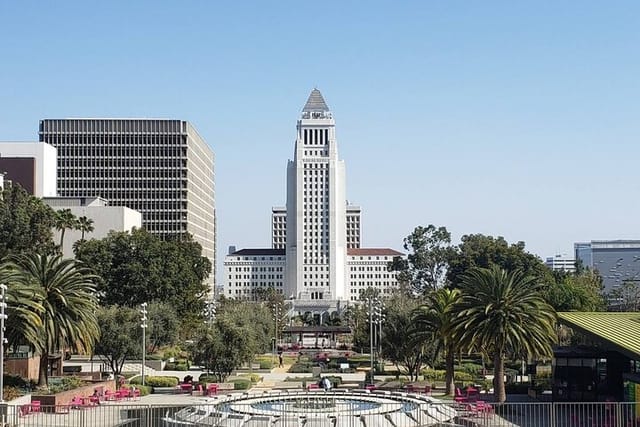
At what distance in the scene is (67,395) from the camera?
163 ft

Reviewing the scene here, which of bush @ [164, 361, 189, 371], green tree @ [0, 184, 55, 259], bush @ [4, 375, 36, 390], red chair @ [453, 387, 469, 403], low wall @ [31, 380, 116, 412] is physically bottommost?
bush @ [164, 361, 189, 371]

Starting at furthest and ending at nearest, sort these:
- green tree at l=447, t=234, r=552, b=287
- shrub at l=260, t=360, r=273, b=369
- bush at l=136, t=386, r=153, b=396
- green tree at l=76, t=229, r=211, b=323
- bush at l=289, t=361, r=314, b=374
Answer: green tree at l=447, t=234, r=552, b=287, green tree at l=76, t=229, r=211, b=323, shrub at l=260, t=360, r=273, b=369, bush at l=289, t=361, r=314, b=374, bush at l=136, t=386, r=153, b=396

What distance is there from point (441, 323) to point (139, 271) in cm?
4092

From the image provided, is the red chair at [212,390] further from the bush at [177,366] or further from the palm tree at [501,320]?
the bush at [177,366]

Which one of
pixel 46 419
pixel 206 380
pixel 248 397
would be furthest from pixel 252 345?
pixel 46 419

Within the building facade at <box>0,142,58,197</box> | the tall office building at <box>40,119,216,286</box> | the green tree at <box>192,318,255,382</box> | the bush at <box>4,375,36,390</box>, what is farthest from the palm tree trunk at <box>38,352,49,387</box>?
the tall office building at <box>40,119,216,286</box>

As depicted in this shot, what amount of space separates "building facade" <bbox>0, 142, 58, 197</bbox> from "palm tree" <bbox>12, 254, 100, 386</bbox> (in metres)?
78.3

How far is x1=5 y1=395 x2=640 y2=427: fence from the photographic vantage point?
37.5m

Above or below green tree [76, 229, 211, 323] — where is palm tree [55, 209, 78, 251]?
above

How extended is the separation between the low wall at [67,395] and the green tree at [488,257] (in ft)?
175

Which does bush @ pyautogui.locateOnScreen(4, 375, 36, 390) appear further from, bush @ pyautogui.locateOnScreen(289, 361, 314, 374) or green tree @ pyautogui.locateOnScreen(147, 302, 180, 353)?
bush @ pyautogui.locateOnScreen(289, 361, 314, 374)

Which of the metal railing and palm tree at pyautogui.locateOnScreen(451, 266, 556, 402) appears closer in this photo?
the metal railing

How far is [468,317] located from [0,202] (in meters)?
48.8

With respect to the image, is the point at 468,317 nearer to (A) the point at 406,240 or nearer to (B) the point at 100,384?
(B) the point at 100,384
